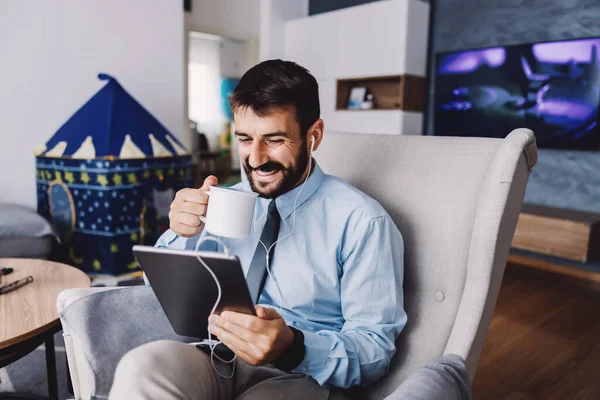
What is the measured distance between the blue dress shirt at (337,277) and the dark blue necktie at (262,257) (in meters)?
0.01

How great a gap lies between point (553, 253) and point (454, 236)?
2.28 m

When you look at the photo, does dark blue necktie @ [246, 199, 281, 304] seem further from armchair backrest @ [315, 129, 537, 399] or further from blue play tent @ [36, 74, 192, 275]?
blue play tent @ [36, 74, 192, 275]

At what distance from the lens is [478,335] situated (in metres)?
0.97

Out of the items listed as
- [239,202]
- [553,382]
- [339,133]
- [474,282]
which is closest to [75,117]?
[339,133]

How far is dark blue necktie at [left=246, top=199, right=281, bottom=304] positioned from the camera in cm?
105

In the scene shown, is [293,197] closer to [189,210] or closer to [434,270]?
[189,210]

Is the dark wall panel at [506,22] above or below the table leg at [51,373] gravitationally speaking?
above

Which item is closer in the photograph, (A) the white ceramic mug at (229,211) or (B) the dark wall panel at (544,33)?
(A) the white ceramic mug at (229,211)

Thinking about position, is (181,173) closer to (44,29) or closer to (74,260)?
(74,260)

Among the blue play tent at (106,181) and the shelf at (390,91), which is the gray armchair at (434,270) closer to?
the blue play tent at (106,181)

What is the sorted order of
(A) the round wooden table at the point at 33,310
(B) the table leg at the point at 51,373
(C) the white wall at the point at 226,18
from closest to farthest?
1. (A) the round wooden table at the point at 33,310
2. (B) the table leg at the point at 51,373
3. (C) the white wall at the point at 226,18

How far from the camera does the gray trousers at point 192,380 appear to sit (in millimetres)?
771

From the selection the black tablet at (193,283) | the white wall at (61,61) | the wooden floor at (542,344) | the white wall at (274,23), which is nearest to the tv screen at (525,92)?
the wooden floor at (542,344)

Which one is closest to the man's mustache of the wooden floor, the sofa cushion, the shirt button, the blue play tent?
the shirt button
